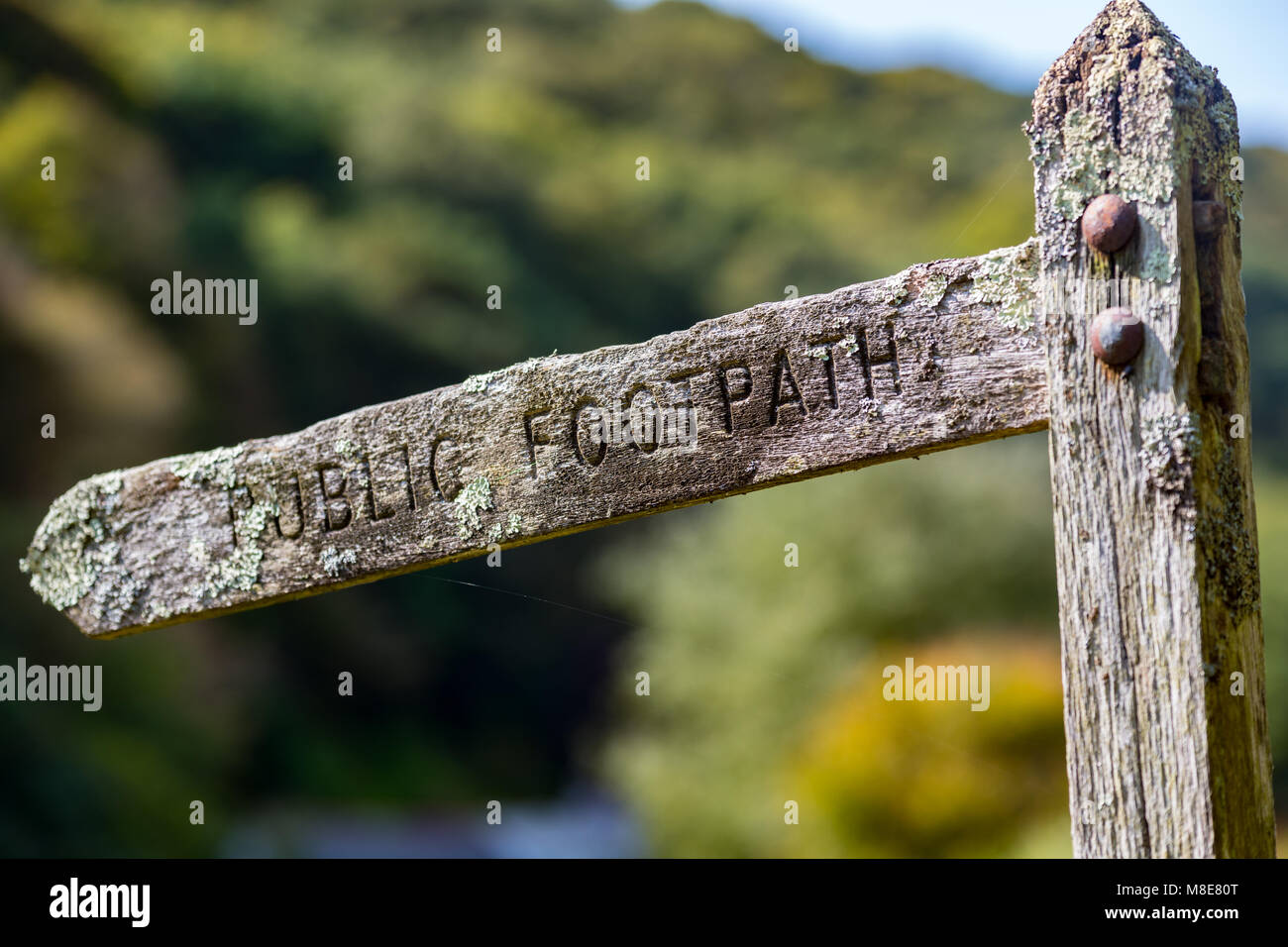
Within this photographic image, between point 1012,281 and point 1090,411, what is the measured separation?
0.55 feet

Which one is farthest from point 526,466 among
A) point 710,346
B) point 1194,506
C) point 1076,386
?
point 1194,506

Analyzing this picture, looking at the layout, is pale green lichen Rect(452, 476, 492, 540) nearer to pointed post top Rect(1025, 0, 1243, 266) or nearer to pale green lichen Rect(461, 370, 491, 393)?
pale green lichen Rect(461, 370, 491, 393)

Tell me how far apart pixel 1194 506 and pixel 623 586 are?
33.9 ft

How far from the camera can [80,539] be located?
1.64 meters

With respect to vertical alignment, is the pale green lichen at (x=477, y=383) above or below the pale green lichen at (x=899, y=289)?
below

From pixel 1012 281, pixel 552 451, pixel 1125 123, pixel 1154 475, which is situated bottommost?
pixel 1154 475

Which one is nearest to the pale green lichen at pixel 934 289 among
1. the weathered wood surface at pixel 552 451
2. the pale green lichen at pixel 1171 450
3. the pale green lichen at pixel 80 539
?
the weathered wood surface at pixel 552 451

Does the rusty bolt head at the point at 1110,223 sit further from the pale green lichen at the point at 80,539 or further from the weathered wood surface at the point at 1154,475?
the pale green lichen at the point at 80,539

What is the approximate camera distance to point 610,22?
1067 inches

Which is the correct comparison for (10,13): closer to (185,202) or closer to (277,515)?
(185,202)

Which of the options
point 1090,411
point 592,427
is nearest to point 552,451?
point 592,427

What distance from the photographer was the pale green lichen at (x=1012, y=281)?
1.06 metres

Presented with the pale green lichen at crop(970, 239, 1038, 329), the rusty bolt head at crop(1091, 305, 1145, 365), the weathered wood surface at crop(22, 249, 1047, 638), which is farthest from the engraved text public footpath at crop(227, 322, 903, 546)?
the rusty bolt head at crop(1091, 305, 1145, 365)

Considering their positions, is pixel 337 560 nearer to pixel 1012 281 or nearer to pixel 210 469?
pixel 210 469
